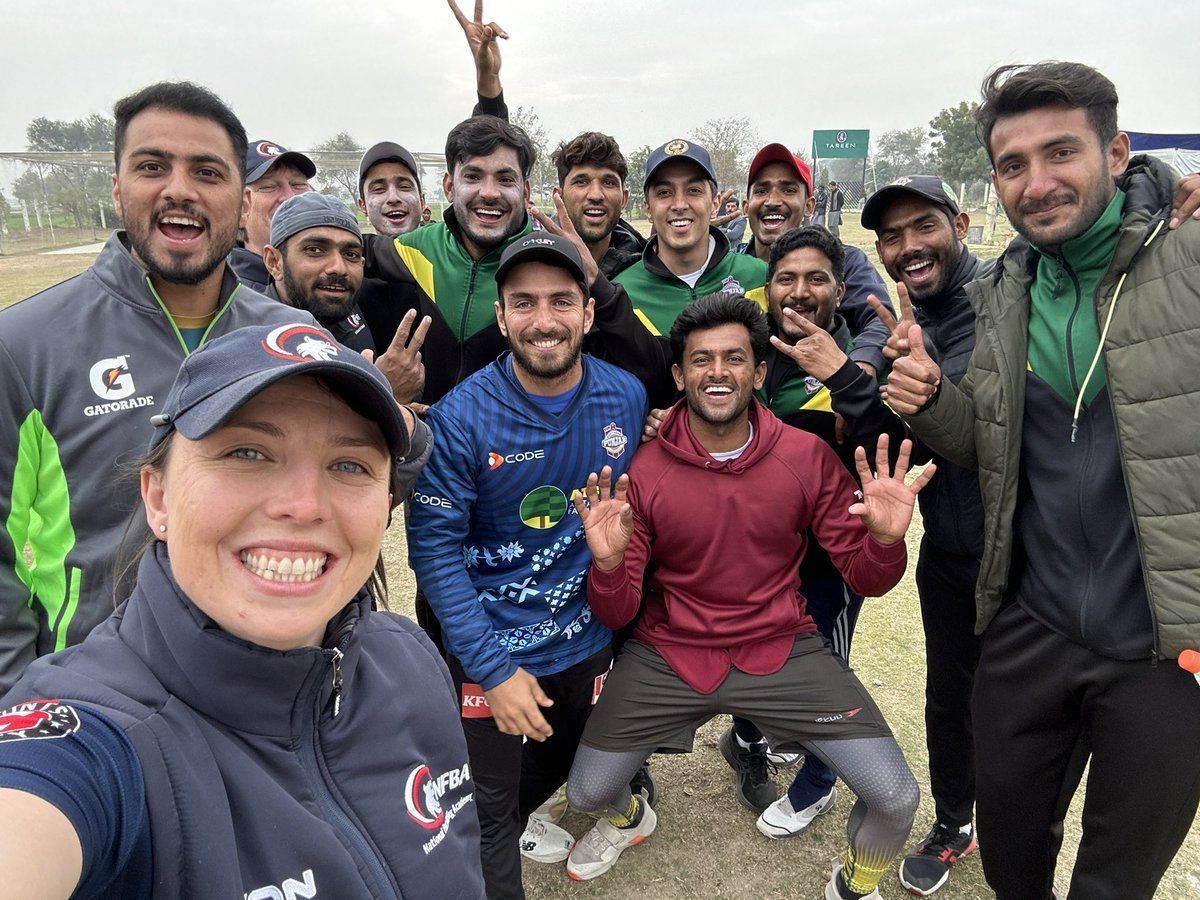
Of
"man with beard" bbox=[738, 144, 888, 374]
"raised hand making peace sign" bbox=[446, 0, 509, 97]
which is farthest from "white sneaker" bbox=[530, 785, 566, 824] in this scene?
"raised hand making peace sign" bbox=[446, 0, 509, 97]

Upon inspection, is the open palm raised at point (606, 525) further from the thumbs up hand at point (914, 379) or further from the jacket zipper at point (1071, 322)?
the jacket zipper at point (1071, 322)

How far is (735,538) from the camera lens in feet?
10.0

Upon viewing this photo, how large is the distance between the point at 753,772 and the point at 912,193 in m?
2.88

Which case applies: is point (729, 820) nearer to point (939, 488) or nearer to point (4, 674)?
point (939, 488)

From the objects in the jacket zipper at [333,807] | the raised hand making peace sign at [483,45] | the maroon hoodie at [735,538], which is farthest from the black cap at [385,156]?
the jacket zipper at [333,807]

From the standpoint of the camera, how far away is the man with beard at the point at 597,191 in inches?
173

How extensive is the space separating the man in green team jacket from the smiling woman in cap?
2.73 meters

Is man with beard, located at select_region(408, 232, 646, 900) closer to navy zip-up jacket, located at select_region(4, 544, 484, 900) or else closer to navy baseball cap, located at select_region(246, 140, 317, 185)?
navy zip-up jacket, located at select_region(4, 544, 484, 900)


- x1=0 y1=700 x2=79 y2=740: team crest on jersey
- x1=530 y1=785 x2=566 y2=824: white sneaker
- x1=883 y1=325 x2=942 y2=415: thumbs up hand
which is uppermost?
x1=883 y1=325 x2=942 y2=415: thumbs up hand

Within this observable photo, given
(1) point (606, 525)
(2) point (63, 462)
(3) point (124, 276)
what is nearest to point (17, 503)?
(2) point (63, 462)

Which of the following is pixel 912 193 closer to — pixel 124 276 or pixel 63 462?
pixel 124 276

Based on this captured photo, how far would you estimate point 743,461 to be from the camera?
3053mm

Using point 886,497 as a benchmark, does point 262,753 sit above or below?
above

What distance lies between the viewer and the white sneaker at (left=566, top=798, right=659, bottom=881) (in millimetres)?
3201
